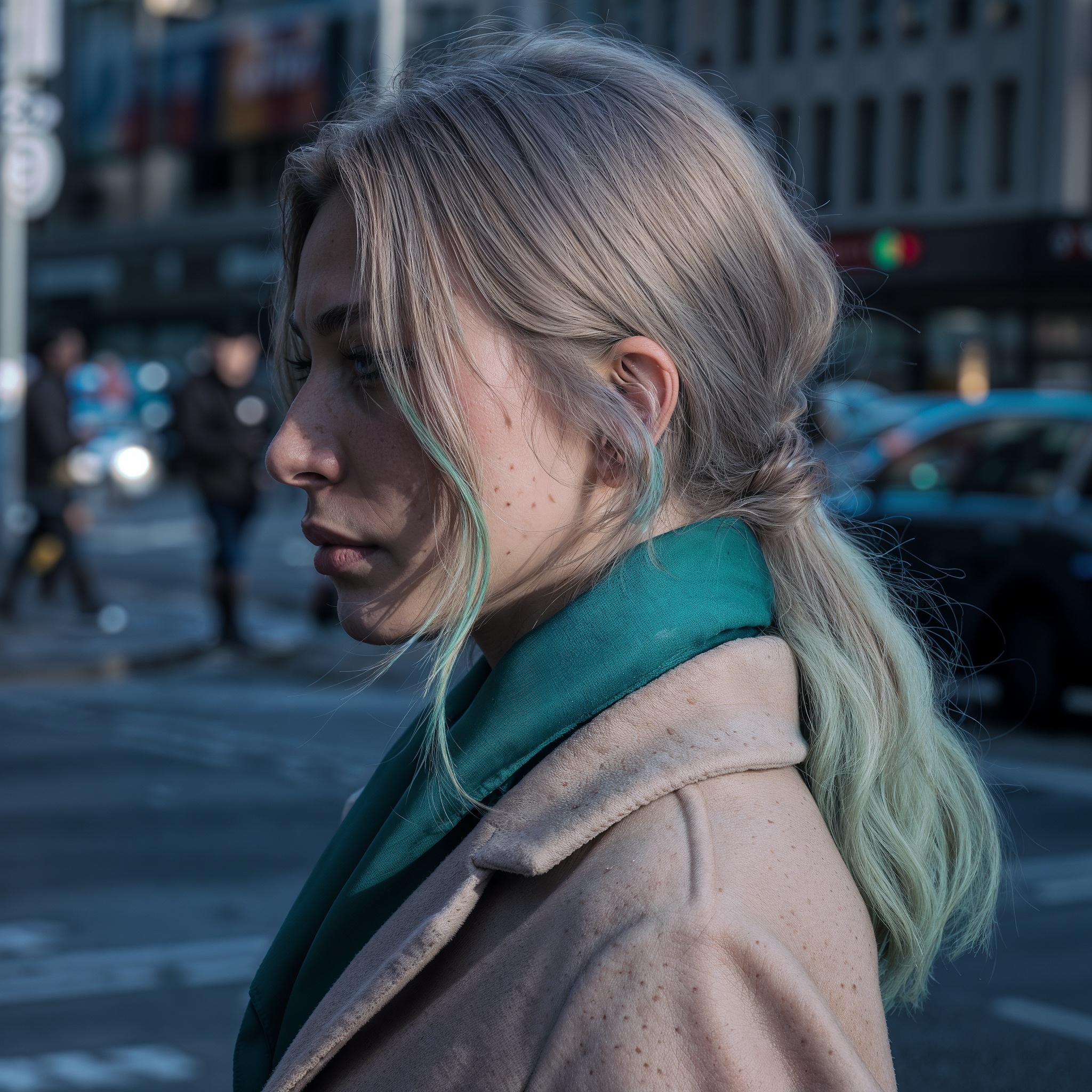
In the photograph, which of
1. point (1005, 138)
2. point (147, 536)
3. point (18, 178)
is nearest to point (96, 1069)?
point (18, 178)

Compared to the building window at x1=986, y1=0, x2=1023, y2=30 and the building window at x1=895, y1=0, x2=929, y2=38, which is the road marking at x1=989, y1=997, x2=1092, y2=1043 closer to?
the building window at x1=986, y1=0, x2=1023, y2=30

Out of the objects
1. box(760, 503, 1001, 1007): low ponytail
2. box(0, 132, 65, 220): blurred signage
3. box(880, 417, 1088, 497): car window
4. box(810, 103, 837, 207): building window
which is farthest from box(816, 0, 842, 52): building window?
box(760, 503, 1001, 1007): low ponytail

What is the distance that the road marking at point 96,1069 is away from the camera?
402 centimetres

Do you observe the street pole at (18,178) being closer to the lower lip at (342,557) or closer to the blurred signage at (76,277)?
the lower lip at (342,557)

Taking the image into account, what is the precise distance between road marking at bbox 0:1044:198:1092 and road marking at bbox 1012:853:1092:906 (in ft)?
9.68

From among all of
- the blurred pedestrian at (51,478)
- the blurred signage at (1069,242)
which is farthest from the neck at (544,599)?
the blurred signage at (1069,242)

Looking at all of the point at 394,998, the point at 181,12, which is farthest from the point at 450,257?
the point at 181,12

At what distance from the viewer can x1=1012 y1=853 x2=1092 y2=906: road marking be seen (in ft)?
18.9

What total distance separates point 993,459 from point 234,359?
17.0 ft

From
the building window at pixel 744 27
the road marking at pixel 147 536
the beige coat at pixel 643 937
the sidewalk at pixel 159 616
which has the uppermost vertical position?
the building window at pixel 744 27

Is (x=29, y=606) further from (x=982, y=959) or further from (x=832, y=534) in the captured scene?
(x=832, y=534)

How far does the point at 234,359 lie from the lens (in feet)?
36.9

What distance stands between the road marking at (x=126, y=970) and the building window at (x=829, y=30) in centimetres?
3134

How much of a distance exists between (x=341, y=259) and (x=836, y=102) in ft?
112
